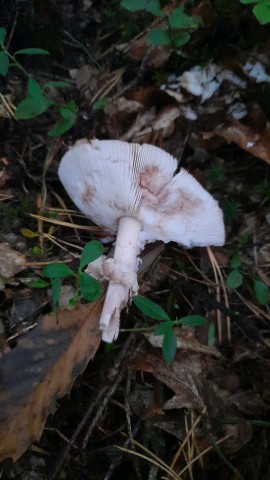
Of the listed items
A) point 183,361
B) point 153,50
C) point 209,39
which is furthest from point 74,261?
point 209,39

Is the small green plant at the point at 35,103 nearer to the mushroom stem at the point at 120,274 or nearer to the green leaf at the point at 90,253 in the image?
the mushroom stem at the point at 120,274

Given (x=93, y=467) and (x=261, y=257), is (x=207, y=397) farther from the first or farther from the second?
(x=261, y=257)

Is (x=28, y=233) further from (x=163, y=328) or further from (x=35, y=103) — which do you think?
(x=163, y=328)

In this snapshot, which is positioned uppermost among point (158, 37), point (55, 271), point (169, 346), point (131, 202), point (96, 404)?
point (158, 37)

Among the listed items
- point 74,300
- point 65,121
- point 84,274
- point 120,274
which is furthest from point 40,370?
point 65,121

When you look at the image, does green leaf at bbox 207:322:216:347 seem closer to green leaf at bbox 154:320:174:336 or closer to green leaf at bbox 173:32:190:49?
green leaf at bbox 154:320:174:336

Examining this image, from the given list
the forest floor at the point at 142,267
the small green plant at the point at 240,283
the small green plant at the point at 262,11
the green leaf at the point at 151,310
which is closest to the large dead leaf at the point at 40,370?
the forest floor at the point at 142,267
